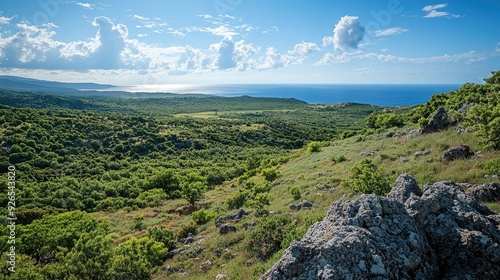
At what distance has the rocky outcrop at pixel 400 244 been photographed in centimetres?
755

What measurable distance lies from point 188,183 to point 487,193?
40.3m

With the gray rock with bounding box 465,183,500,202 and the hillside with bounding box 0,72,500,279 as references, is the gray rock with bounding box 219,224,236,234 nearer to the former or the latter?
the hillside with bounding box 0,72,500,279

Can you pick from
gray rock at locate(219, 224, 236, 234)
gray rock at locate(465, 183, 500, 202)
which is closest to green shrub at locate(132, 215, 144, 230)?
gray rock at locate(219, 224, 236, 234)

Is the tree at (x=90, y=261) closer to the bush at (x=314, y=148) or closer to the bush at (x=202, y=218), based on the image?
the bush at (x=202, y=218)

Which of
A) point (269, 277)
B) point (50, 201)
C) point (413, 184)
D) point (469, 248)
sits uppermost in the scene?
point (413, 184)

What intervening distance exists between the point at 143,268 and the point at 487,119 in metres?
26.9

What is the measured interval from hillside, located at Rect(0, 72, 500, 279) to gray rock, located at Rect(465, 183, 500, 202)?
47cm

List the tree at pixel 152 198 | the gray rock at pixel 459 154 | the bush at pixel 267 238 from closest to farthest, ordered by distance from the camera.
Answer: the bush at pixel 267 238 → the gray rock at pixel 459 154 → the tree at pixel 152 198

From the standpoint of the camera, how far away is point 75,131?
102m

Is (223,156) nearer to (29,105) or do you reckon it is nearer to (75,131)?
(75,131)

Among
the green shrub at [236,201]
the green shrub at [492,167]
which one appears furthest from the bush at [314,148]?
the green shrub at [492,167]

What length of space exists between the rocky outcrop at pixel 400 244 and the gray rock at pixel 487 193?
3469 mm

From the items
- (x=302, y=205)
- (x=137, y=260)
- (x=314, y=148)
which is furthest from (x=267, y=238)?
(x=314, y=148)

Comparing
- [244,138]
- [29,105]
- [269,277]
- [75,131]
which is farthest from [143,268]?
[29,105]
